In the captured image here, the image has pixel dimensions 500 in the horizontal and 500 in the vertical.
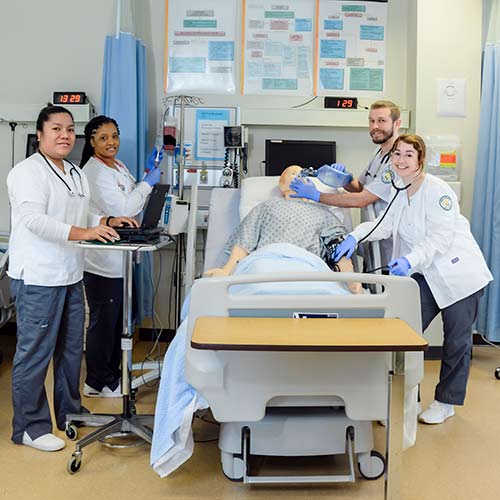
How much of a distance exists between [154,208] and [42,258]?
0.50m

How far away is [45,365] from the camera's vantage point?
2.25 meters

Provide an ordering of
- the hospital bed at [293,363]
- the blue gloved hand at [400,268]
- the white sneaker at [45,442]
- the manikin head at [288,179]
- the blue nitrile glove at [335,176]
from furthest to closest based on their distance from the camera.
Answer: the manikin head at [288,179]
the blue nitrile glove at [335,176]
the white sneaker at [45,442]
the blue gloved hand at [400,268]
the hospital bed at [293,363]

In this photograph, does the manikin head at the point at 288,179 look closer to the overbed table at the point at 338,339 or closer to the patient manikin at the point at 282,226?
the patient manikin at the point at 282,226

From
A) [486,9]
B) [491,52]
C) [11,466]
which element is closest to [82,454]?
[11,466]

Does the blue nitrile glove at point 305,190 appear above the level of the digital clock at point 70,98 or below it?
below

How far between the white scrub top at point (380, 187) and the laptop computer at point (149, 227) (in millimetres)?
971

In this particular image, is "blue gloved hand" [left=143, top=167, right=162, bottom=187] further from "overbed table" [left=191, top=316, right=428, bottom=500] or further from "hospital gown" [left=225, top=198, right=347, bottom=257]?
"overbed table" [left=191, top=316, right=428, bottom=500]

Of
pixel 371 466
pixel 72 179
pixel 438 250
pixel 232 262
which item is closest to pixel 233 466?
pixel 371 466

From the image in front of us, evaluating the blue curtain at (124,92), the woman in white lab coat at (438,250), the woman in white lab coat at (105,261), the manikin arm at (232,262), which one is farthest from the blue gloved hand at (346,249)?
the blue curtain at (124,92)

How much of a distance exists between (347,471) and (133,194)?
1.56 metres

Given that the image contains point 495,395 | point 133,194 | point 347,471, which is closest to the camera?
point 347,471

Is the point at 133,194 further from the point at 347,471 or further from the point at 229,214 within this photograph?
the point at 347,471

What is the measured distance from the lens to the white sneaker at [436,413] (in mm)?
2553

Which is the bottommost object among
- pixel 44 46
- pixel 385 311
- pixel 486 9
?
pixel 385 311
